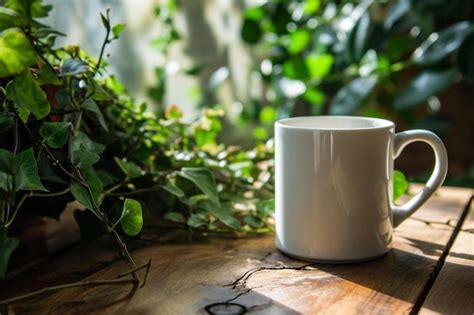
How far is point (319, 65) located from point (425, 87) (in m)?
0.23

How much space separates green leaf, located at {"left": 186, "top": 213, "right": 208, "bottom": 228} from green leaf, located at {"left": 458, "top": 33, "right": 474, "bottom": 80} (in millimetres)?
688

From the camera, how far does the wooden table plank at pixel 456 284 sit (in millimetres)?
469

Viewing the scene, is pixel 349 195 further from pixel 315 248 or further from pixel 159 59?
pixel 159 59

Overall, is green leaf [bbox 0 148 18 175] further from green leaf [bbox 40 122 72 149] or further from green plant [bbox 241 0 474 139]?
green plant [bbox 241 0 474 139]

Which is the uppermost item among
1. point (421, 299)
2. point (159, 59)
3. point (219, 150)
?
point (159, 59)

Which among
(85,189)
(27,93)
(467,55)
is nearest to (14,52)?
(27,93)

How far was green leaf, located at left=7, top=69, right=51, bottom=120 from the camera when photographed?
433 millimetres

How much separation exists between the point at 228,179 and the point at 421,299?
0.33 metres

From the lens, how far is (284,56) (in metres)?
1.37

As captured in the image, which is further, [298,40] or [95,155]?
[298,40]

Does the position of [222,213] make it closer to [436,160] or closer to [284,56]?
[436,160]

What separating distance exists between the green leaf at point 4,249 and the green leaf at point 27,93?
9cm

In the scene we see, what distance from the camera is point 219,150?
89 cm

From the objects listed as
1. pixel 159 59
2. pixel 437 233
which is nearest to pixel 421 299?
pixel 437 233
